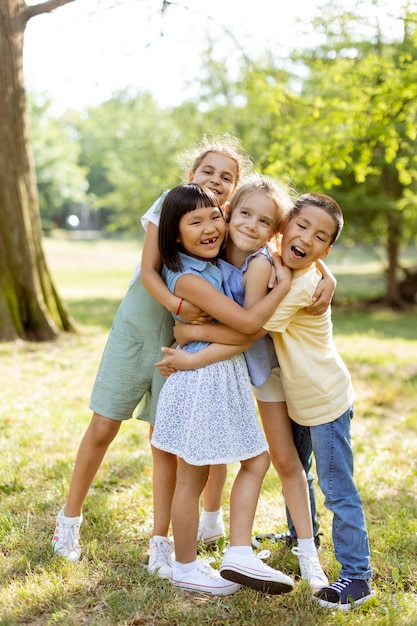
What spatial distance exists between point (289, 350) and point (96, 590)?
1.19 metres

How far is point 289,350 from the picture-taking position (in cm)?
260

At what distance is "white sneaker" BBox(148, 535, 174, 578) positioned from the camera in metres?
2.70

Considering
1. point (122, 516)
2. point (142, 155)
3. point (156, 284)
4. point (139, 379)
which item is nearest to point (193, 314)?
point (156, 284)

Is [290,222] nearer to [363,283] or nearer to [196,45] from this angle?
[196,45]

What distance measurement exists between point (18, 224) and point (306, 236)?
5416 millimetres

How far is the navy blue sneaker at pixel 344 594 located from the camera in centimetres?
249

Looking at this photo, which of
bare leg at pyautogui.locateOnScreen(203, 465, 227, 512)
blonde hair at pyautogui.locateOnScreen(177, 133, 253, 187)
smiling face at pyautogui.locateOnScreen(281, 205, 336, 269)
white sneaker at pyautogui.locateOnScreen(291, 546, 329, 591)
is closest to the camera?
smiling face at pyautogui.locateOnScreen(281, 205, 336, 269)

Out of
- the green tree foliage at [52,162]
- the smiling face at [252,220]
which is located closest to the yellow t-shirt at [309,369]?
the smiling face at [252,220]

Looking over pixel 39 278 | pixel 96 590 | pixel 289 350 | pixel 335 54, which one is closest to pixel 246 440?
pixel 289 350

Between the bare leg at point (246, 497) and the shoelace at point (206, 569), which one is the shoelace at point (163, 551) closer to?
the shoelace at point (206, 569)

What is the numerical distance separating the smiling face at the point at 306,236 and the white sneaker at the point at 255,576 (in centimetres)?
113

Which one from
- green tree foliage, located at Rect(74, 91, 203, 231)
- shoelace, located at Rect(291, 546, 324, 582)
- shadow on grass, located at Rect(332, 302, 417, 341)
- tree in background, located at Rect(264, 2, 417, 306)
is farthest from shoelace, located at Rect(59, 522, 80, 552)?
green tree foliage, located at Rect(74, 91, 203, 231)

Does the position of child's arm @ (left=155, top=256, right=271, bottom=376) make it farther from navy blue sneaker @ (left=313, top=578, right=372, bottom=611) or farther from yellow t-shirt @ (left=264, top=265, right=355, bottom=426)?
navy blue sneaker @ (left=313, top=578, right=372, bottom=611)

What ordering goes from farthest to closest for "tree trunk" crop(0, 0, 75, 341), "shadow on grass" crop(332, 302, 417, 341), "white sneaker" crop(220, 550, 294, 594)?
"shadow on grass" crop(332, 302, 417, 341)
"tree trunk" crop(0, 0, 75, 341)
"white sneaker" crop(220, 550, 294, 594)
